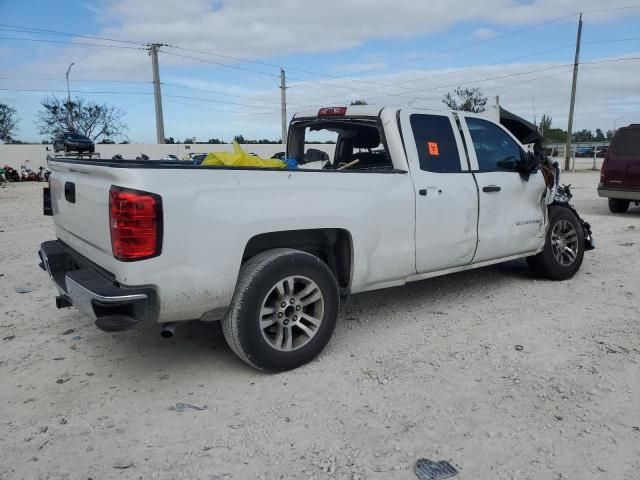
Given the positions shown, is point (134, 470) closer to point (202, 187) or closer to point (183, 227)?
point (183, 227)

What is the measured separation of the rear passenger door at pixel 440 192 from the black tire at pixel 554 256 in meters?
1.35

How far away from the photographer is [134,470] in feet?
7.96

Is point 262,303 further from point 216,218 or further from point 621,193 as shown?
point 621,193

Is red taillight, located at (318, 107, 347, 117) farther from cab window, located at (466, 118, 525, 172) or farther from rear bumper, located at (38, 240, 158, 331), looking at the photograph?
rear bumper, located at (38, 240, 158, 331)

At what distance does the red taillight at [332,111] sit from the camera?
453 centimetres

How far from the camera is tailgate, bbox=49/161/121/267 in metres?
2.96

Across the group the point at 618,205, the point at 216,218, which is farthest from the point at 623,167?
the point at 216,218

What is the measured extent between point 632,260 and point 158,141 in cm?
3061

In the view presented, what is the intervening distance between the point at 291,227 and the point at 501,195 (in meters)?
2.37

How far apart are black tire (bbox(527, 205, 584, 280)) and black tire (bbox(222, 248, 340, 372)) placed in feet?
9.75

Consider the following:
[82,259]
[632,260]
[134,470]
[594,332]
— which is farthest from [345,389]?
[632,260]

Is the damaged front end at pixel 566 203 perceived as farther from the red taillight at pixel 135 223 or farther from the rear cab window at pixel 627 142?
the rear cab window at pixel 627 142

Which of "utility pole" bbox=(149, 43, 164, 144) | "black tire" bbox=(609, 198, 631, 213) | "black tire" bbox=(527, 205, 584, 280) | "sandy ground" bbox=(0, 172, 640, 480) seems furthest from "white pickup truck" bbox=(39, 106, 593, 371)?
"utility pole" bbox=(149, 43, 164, 144)

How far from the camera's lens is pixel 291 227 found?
3.35 metres
